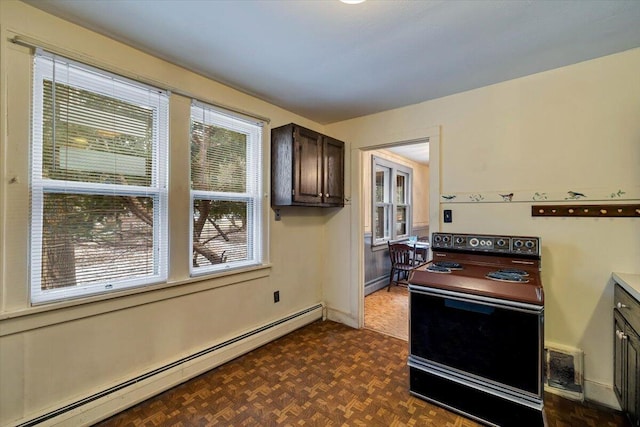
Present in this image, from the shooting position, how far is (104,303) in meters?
1.78

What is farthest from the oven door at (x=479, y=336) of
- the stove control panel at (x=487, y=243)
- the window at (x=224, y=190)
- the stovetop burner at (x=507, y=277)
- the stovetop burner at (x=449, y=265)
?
the window at (x=224, y=190)

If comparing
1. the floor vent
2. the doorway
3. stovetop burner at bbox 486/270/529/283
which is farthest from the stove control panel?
the doorway

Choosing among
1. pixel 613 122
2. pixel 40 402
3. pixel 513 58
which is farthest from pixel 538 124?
pixel 40 402

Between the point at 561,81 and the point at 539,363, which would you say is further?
the point at 561,81

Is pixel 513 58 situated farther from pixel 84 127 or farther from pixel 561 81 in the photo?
pixel 84 127

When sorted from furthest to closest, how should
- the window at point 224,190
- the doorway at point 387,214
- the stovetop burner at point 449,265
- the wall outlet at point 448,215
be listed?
the doorway at point 387,214 → the wall outlet at point 448,215 → the window at point 224,190 → the stovetop burner at point 449,265

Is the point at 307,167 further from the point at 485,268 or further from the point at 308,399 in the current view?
the point at 308,399

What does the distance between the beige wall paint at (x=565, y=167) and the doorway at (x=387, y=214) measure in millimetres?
1367

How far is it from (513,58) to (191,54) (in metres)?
2.28

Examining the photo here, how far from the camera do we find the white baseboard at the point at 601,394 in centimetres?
188

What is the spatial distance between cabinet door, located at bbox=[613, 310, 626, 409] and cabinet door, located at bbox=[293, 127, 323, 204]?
2406 millimetres

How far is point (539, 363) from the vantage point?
5.15 feet

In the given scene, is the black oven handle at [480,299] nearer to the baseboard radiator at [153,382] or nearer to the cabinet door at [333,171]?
the cabinet door at [333,171]

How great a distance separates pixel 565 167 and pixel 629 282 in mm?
864
